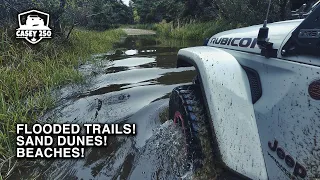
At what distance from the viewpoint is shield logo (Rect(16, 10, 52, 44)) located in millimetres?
5512

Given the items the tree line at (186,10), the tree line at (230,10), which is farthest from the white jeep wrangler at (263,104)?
Answer: the tree line at (186,10)

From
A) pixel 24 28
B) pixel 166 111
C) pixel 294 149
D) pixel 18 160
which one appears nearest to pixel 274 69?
pixel 294 149

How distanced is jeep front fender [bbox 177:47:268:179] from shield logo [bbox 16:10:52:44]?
197 inches

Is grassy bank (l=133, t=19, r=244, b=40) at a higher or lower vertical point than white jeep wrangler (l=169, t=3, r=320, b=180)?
higher

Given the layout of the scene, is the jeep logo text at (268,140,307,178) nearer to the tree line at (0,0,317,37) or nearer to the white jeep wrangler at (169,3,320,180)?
the white jeep wrangler at (169,3,320,180)

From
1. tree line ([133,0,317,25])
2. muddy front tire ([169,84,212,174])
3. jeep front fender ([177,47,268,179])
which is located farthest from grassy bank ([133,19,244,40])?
jeep front fender ([177,47,268,179])

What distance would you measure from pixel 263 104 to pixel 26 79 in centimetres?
374

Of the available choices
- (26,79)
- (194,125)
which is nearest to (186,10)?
(26,79)

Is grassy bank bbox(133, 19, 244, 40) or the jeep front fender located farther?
grassy bank bbox(133, 19, 244, 40)

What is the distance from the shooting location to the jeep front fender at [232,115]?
142cm

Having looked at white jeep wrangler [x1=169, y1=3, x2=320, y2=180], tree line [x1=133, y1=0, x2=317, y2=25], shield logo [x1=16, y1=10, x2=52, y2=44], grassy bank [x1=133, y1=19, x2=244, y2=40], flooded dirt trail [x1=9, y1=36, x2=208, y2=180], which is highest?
tree line [x1=133, y1=0, x2=317, y2=25]

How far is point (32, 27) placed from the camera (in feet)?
18.5

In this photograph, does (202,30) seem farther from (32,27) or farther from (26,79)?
(26,79)

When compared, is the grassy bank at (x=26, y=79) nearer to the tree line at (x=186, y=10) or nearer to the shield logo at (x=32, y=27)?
the shield logo at (x=32, y=27)
